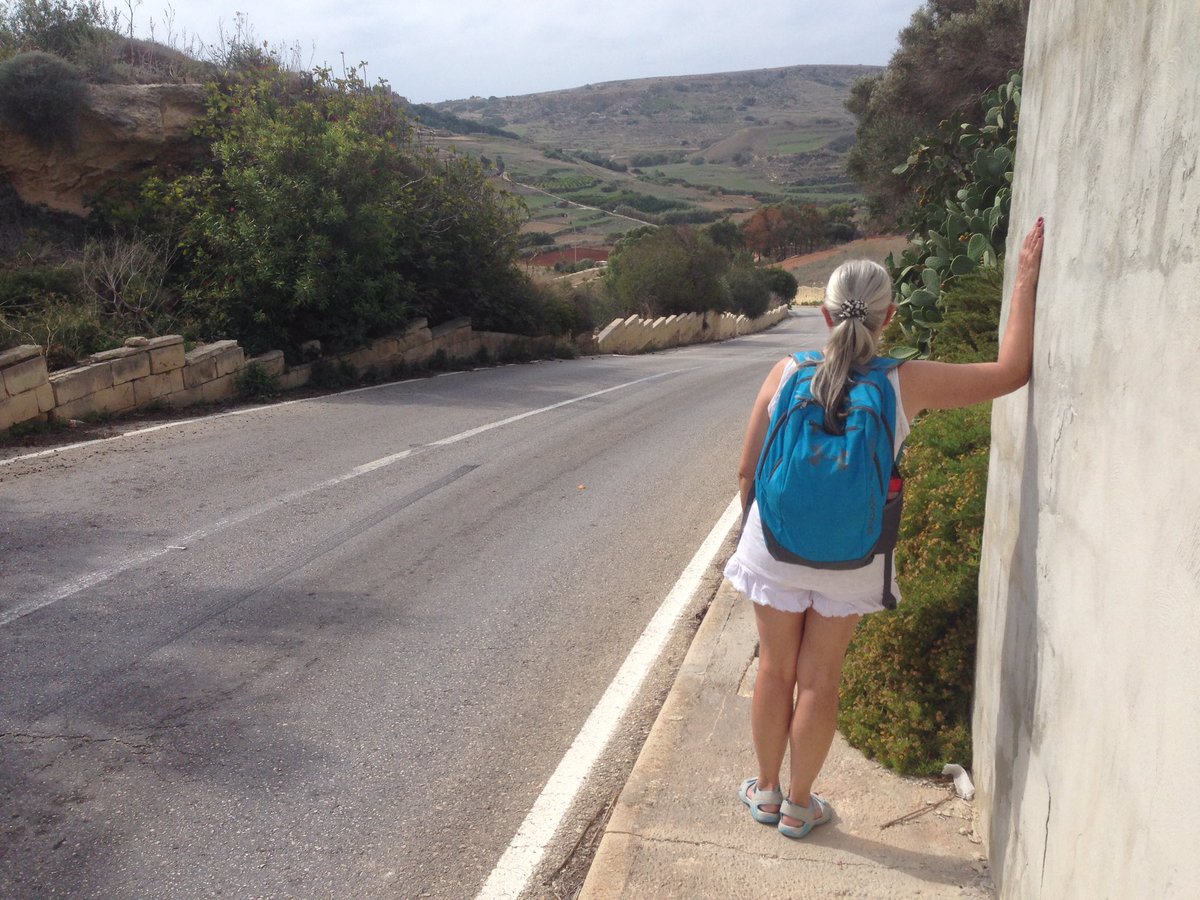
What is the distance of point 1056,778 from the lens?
95.6 inches

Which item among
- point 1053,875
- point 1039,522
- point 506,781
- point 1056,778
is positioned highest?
point 1039,522

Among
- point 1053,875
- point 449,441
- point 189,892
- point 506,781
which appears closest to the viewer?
point 1053,875

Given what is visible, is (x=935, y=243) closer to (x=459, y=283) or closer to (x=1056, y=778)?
(x=1056, y=778)

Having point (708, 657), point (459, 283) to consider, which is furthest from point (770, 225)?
point (708, 657)

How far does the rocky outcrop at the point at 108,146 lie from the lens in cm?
1677

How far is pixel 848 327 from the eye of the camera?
10.3 feet

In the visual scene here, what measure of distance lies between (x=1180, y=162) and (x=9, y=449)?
10.1 m

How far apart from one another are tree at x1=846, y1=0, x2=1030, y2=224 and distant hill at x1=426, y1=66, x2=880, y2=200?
4128 inches

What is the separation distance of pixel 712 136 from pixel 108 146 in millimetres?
170091

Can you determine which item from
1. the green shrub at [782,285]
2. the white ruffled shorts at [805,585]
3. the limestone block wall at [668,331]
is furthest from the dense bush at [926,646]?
the green shrub at [782,285]

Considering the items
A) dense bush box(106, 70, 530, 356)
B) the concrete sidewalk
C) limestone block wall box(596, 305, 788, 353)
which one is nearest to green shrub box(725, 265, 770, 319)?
limestone block wall box(596, 305, 788, 353)

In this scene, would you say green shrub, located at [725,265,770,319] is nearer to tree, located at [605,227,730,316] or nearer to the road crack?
tree, located at [605,227,730,316]

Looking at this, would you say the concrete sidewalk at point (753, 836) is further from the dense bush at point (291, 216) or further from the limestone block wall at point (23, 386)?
the dense bush at point (291, 216)

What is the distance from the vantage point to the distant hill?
5709 inches
